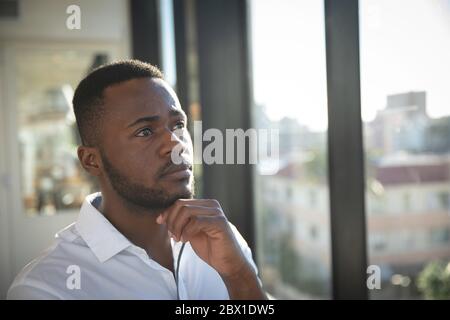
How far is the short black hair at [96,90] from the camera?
104 centimetres

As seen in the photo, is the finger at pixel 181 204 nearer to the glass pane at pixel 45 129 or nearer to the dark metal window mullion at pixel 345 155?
the dark metal window mullion at pixel 345 155

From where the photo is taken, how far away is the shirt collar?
104 cm

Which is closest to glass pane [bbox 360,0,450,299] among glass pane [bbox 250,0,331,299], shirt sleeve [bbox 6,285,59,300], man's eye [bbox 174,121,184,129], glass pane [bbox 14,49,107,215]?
glass pane [bbox 250,0,331,299]

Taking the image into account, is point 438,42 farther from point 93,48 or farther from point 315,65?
point 93,48

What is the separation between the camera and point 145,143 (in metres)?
1.05

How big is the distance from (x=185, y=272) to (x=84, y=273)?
0.86 feet

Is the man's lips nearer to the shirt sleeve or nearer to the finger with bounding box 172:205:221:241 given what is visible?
the finger with bounding box 172:205:221:241

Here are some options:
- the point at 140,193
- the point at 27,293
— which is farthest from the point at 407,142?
the point at 27,293

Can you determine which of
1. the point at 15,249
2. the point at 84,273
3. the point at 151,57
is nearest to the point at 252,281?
the point at 84,273

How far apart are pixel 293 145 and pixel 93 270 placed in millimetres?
1099

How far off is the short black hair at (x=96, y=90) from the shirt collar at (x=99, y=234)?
6.9 inches

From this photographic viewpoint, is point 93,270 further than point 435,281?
No

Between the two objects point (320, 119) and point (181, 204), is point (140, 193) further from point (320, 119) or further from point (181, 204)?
point (320, 119)
